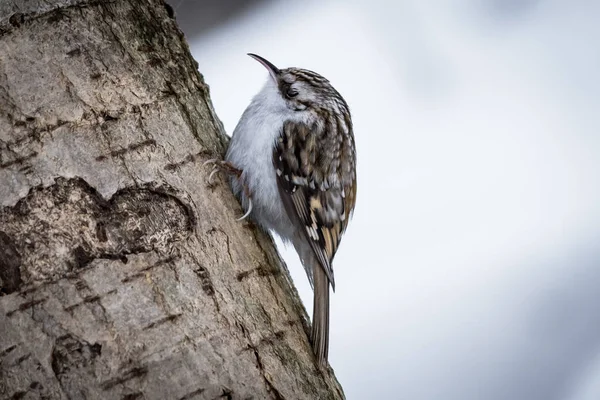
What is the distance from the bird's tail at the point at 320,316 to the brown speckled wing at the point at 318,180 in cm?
3

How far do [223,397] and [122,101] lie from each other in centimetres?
62

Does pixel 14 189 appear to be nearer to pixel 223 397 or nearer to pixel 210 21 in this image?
pixel 223 397

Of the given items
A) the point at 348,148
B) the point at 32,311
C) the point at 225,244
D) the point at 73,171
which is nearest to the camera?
the point at 32,311

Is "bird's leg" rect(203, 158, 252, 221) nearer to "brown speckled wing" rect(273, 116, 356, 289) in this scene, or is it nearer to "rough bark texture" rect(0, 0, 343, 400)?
"rough bark texture" rect(0, 0, 343, 400)

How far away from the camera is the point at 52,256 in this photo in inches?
54.6

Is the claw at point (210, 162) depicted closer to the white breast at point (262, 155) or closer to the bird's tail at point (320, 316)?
the white breast at point (262, 155)

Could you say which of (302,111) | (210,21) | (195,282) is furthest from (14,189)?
(210,21)

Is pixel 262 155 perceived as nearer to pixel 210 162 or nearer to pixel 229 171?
pixel 229 171

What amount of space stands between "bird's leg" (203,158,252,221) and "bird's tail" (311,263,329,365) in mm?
296

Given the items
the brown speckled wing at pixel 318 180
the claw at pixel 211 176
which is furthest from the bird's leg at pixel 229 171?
the brown speckled wing at pixel 318 180

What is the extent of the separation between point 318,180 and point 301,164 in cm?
8

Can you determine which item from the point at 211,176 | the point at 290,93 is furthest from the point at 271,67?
the point at 211,176

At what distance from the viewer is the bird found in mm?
1987

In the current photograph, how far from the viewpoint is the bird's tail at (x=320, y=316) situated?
1.62 metres
